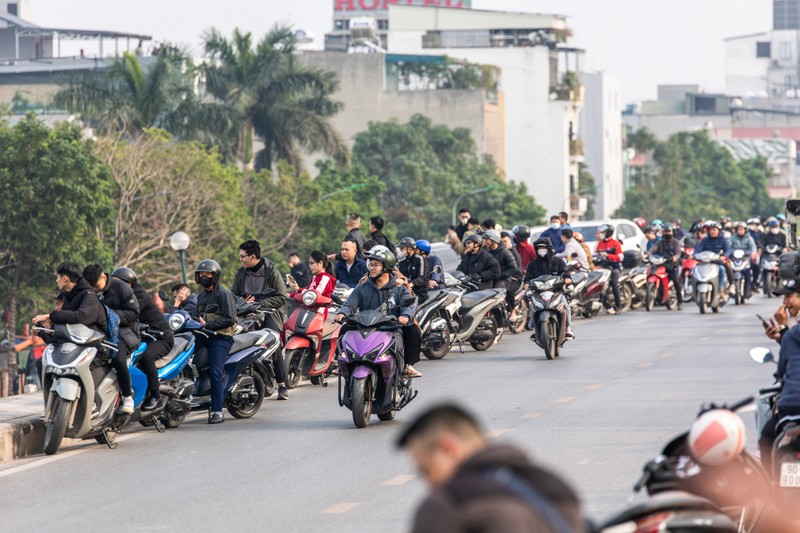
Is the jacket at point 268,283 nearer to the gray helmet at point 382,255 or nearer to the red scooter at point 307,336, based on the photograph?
the red scooter at point 307,336

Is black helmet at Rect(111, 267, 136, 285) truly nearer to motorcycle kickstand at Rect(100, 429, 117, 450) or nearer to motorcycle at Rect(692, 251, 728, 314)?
motorcycle kickstand at Rect(100, 429, 117, 450)

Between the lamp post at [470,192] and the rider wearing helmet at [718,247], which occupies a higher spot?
the lamp post at [470,192]

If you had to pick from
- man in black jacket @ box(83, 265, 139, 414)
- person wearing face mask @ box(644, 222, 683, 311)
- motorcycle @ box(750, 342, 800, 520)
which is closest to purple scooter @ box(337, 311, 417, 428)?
man in black jacket @ box(83, 265, 139, 414)

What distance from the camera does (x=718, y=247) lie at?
1261 inches

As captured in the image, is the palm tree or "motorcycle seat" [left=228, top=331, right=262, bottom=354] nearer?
"motorcycle seat" [left=228, top=331, right=262, bottom=354]

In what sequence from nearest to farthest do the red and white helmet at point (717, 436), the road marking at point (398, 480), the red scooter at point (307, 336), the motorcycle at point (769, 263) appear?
the red and white helmet at point (717, 436) → the road marking at point (398, 480) → the red scooter at point (307, 336) → the motorcycle at point (769, 263)

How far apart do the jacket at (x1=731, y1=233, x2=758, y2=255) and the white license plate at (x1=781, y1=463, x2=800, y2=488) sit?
26.7 meters

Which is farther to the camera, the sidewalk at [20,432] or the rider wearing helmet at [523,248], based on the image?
the rider wearing helmet at [523,248]

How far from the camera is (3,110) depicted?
48.2 m

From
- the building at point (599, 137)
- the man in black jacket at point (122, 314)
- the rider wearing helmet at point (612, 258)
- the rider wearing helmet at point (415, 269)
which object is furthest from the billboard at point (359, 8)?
the man in black jacket at point (122, 314)

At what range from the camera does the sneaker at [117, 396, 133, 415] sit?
13.4 metres

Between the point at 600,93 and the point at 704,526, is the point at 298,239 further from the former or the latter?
the point at 600,93

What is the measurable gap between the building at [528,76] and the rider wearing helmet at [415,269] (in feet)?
296

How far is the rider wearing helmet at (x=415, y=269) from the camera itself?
21625 mm
